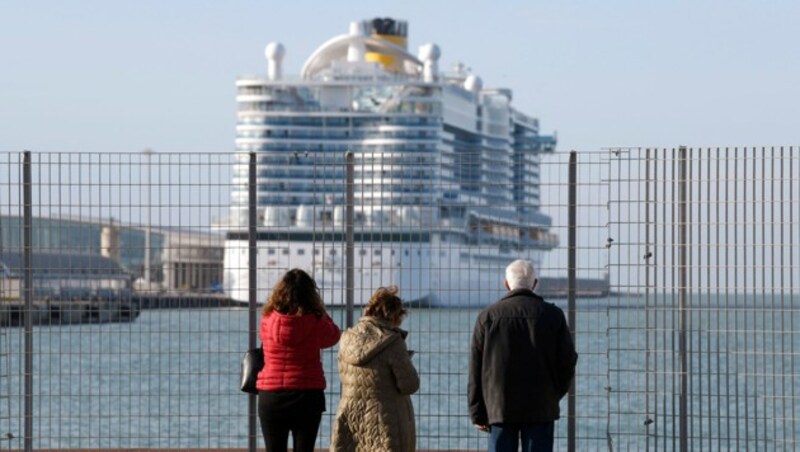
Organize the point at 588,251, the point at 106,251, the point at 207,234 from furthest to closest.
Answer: the point at 106,251 < the point at 207,234 < the point at 588,251

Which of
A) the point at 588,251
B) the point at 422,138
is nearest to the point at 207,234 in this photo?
the point at 588,251

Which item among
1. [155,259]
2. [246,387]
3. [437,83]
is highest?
[437,83]

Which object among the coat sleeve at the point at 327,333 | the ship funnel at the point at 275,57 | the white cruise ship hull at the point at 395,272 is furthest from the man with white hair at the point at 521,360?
the ship funnel at the point at 275,57

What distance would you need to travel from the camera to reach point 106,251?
8891 mm

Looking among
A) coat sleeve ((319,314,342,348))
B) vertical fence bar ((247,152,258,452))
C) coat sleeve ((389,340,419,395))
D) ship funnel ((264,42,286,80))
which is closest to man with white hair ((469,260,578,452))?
coat sleeve ((389,340,419,395))

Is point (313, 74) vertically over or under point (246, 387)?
over

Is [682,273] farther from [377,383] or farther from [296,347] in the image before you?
[296,347]

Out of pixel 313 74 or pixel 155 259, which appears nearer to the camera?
pixel 155 259

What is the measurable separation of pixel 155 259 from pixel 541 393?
9.42ft

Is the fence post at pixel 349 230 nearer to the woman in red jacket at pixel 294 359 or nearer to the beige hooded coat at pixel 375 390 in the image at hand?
the woman in red jacket at pixel 294 359

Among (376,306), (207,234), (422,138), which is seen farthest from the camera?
(422,138)

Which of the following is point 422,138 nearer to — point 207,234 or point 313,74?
point 313,74

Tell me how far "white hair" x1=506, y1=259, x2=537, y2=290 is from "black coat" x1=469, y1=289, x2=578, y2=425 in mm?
28

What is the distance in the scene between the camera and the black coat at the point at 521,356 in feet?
20.7
